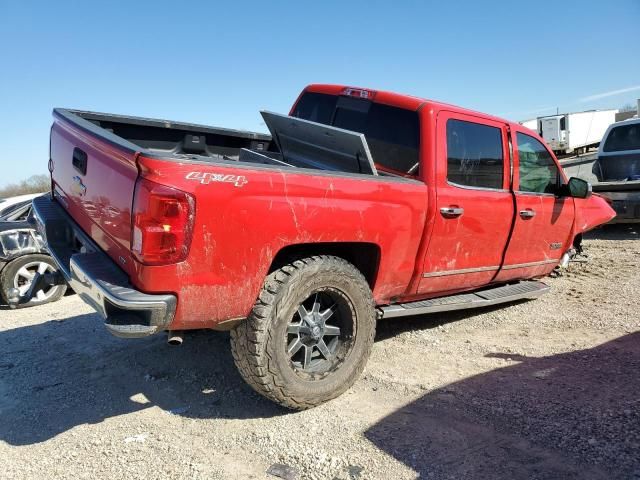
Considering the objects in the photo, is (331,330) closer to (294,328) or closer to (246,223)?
(294,328)

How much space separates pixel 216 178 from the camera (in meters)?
2.67

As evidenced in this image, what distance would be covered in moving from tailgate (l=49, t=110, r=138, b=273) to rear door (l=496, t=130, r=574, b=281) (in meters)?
3.38

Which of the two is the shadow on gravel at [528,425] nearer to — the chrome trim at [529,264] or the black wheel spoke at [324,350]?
the black wheel spoke at [324,350]

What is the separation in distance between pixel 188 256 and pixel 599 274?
581 centimetres

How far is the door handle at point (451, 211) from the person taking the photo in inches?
152

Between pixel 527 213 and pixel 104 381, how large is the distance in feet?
12.8

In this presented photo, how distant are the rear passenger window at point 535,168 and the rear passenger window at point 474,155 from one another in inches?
14.1

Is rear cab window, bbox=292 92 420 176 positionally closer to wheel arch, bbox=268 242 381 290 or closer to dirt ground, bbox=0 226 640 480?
wheel arch, bbox=268 242 381 290

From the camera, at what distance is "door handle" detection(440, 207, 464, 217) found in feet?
12.7

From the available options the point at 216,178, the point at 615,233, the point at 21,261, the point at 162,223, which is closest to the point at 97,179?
the point at 162,223

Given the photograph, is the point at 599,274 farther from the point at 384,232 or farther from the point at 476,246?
the point at 384,232

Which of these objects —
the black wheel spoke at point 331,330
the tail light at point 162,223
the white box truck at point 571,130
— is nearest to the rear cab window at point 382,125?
the black wheel spoke at point 331,330

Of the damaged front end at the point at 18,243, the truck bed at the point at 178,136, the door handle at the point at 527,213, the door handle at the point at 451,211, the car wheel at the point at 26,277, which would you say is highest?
the truck bed at the point at 178,136

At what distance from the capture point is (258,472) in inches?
105
